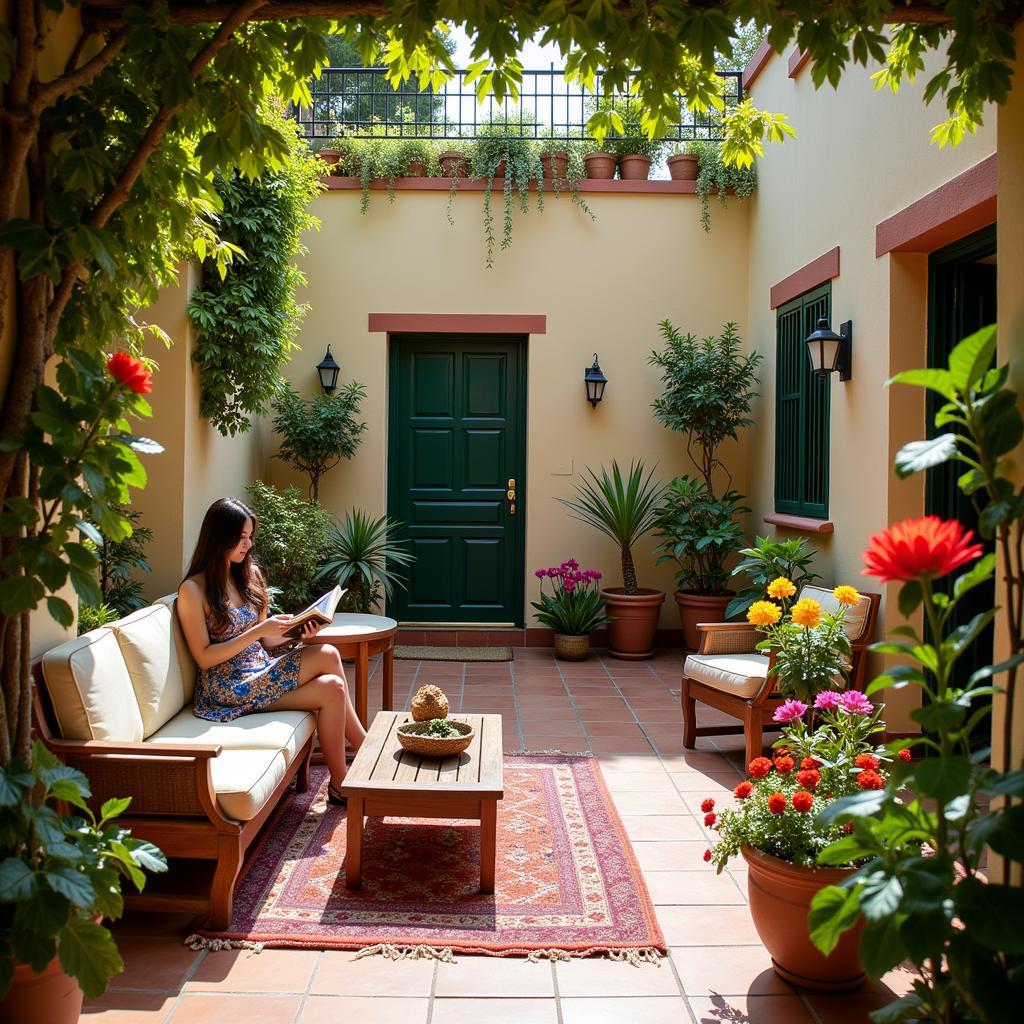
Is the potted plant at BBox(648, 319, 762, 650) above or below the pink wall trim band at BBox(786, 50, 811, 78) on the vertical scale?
below

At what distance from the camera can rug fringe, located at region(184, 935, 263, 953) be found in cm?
272

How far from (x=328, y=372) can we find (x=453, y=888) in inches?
192

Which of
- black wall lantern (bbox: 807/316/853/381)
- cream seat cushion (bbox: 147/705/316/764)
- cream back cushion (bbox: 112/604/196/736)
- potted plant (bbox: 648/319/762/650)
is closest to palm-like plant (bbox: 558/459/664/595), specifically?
potted plant (bbox: 648/319/762/650)

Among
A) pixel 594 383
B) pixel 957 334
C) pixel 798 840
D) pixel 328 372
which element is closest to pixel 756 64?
pixel 594 383

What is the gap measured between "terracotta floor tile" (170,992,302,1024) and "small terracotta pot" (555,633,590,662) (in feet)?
15.1

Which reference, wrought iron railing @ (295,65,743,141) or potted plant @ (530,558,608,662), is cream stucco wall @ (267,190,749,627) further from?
wrought iron railing @ (295,65,743,141)

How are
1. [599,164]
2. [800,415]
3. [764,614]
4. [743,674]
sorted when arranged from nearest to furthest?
1. [764,614]
2. [743,674]
3. [800,415]
4. [599,164]

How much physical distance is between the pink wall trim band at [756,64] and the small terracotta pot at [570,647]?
14.2 ft

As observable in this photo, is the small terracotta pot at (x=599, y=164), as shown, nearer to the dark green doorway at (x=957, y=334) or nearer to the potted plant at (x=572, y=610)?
the potted plant at (x=572, y=610)

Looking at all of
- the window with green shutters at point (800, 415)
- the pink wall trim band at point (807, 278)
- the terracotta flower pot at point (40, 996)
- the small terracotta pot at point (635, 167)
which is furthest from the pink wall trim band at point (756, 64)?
the terracotta flower pot at point (40, 996)

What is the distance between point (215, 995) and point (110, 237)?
1879 millimetres

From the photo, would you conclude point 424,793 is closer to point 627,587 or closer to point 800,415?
point 800,415

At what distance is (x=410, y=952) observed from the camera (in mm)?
2732

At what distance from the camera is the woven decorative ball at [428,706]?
11.5ft
